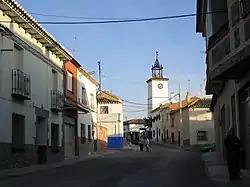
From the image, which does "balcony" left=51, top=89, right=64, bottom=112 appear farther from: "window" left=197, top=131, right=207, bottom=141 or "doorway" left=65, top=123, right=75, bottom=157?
"window" left=197, top=131, right=207, bottom=141

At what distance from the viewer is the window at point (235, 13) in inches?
583

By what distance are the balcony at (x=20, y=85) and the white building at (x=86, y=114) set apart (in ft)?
46.6

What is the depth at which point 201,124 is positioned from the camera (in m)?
66.1

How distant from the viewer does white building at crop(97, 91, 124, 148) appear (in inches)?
2474

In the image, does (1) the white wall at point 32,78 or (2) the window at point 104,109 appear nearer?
(1) the white wall at point 32,78

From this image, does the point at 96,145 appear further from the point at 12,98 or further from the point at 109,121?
the point at 12,98

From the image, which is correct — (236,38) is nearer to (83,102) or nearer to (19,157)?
(19,157)

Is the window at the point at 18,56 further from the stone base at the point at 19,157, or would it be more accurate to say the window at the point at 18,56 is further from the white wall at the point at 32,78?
the stone base at the point at 19,157

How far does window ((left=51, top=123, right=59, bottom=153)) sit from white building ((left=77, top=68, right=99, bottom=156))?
7.35 meters

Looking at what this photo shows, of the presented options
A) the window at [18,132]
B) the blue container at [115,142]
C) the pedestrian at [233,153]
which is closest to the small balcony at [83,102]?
the window at [18,132]

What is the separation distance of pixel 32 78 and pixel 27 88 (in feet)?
4.34

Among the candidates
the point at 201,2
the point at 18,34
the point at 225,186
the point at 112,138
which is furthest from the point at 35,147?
the point at 112,138

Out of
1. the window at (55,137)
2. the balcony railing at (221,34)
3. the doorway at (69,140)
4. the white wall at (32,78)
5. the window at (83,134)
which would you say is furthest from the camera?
the window at (83,134)

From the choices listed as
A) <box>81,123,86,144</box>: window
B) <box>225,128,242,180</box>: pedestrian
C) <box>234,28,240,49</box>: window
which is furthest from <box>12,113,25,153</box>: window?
<box>81,123,86,144</box>: window
